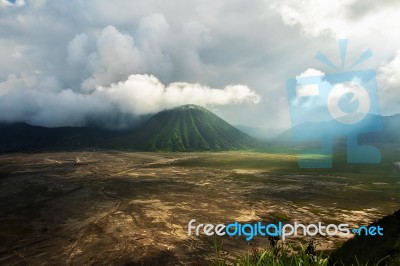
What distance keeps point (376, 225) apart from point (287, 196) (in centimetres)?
5611

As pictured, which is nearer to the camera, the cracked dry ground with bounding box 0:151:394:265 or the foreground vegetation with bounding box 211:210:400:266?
the foreground vegetation with bounding box 211:210:400:266

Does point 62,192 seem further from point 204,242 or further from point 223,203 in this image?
point 204,242

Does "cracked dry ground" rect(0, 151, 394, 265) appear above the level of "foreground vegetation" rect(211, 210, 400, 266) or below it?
below

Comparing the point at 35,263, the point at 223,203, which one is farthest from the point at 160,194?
the point at 35,263

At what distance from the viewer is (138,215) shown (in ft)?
155

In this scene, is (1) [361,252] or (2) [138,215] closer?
(1) [361,252]

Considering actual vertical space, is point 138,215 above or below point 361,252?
below

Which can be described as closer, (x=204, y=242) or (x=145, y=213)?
(x=204, y=242)

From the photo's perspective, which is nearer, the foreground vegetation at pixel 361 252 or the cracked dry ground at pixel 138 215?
the foreground vegetation at pixel 361 252

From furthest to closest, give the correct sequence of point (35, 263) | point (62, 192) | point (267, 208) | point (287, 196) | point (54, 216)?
point (62, 192)
point (287, 196)
point (267, 208)
point (54, 216)
point (35, 263)

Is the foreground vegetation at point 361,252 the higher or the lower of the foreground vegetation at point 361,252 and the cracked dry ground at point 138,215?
the higher

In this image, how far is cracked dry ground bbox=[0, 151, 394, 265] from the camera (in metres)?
30.6

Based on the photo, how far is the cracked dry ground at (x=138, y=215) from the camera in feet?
100

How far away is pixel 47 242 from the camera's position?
3425 cm
